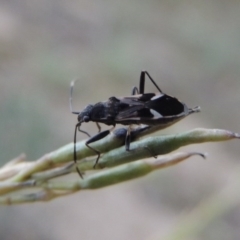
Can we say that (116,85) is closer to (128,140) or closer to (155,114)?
(155,114)

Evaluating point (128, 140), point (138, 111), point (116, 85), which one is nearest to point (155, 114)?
point (138, 111)

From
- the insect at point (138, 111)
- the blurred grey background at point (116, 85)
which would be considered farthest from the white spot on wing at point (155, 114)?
the blurred grey background at point (116, 85)

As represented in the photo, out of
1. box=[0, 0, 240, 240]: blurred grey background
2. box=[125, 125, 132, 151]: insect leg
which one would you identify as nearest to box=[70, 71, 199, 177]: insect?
box=[125, 125, 132, 151]: insect leg

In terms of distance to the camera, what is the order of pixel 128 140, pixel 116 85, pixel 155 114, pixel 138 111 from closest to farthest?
pixel 128 140, pixel 155 114, pixel 138 111, pixel 116 85

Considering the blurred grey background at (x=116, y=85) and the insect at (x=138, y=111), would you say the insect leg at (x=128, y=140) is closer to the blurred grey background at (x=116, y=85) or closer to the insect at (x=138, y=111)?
the insect at (x=138, y=111)

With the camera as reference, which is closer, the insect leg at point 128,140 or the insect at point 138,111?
the insect leg at point 128,140

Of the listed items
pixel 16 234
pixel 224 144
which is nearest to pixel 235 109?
pixel 224 144
